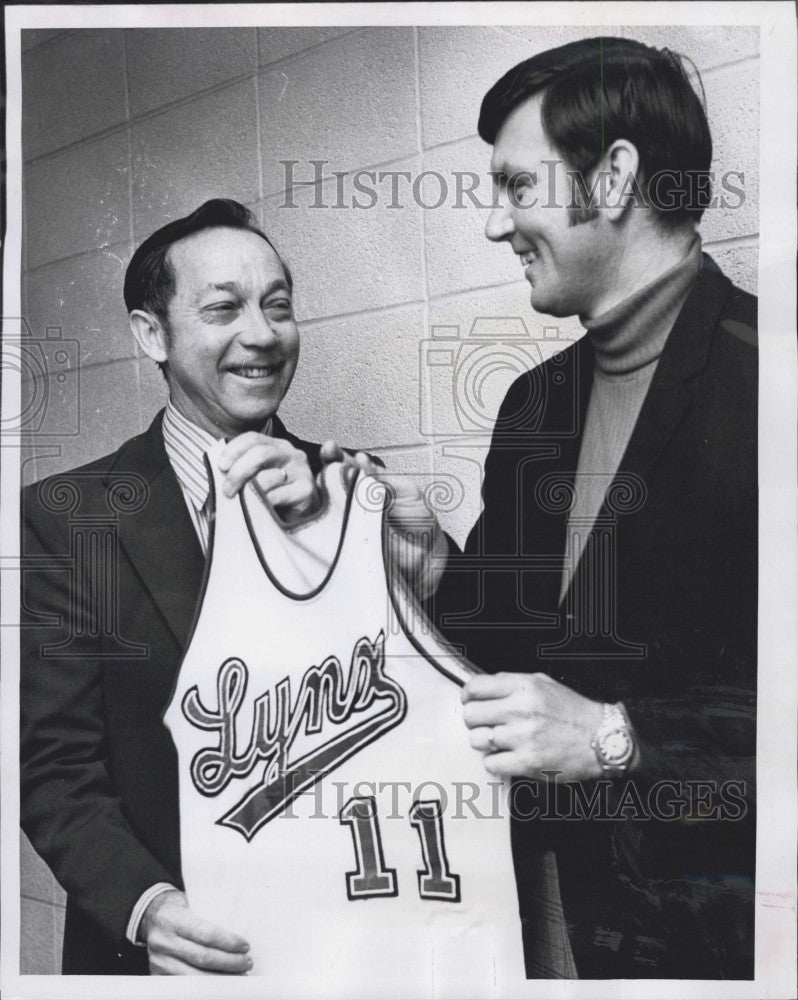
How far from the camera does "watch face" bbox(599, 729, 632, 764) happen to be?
2.66m

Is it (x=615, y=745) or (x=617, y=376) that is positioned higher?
(x=617, y=376)

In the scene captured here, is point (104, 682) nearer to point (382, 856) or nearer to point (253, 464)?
point (253, 464)

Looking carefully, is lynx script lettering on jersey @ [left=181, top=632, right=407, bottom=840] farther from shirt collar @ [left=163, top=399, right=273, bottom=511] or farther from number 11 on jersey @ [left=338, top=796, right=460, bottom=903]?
shirt collar @ [left=163, top=399, right=273, bottom=511]

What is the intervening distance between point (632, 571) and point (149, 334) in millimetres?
1340

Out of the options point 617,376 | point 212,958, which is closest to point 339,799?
point 212,958

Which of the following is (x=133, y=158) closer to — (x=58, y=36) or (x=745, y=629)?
(x=58, y=36)

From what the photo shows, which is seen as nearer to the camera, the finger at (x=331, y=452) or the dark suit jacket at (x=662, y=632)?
the dark suit jacket at (x=662, y=632)

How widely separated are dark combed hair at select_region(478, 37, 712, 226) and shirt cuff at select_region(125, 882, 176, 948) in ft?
6.62

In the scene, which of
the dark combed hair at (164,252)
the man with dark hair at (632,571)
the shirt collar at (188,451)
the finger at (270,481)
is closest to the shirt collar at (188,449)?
the shirt collar at (188,451)

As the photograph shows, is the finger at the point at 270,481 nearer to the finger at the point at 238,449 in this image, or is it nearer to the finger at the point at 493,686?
the finger at the point at 238,449

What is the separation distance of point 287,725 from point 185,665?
29 centimetres

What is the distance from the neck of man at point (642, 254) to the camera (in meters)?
2.68

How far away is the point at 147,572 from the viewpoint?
9.02ft

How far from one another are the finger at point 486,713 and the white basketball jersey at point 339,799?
0.03m
